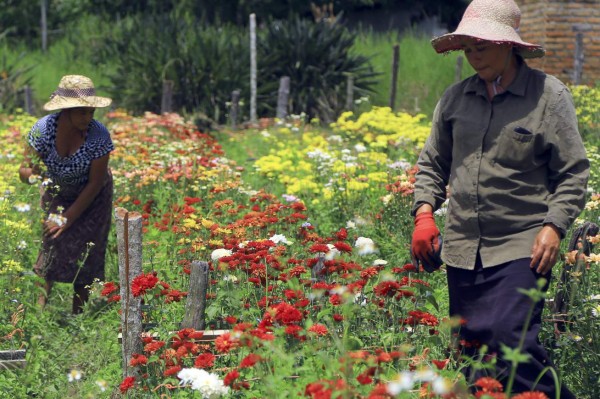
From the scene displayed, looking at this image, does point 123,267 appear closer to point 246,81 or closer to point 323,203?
point 323,203

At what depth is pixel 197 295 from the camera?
15.1 ft

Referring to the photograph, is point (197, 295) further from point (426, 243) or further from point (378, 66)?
point (378, 66)

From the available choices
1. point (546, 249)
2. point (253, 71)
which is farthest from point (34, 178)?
point (253, 71)

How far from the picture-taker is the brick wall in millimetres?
17891

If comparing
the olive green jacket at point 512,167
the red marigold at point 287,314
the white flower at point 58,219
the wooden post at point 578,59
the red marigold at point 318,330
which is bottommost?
the wooden post at point 578,59

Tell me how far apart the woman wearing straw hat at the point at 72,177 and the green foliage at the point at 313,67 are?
436 inches

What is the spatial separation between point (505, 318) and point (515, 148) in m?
0.69

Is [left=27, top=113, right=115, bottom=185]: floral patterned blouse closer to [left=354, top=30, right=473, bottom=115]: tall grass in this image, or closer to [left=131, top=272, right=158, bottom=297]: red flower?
[left=131, top=272, right=158, bottom=297]: red flower

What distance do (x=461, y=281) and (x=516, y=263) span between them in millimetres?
341

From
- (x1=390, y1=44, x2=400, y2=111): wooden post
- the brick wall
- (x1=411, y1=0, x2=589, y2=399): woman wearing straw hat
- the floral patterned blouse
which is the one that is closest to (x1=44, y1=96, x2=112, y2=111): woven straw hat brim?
the floral patterned blouse

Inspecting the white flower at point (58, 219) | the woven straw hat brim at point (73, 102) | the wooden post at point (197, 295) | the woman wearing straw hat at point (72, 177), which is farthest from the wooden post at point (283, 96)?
the wooden post at point (197, 295)

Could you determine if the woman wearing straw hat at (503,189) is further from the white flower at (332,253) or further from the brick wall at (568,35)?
the brick wall at (568,35)

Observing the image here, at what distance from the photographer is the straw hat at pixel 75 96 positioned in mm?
5773

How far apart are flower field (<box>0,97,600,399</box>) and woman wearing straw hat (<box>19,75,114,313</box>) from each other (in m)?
0.21
